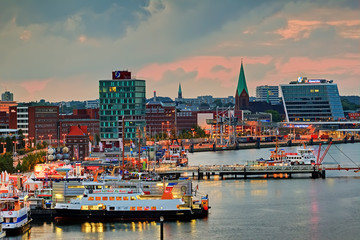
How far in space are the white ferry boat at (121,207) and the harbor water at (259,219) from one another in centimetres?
78

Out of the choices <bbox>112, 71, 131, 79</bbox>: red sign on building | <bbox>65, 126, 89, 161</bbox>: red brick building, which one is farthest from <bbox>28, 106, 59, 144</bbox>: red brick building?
<bbox>65, 126, 89, 161</bbox>: red brick building

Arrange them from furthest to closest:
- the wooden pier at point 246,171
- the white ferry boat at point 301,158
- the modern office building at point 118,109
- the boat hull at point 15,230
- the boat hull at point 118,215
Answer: the modern office building at point 118,109
the white ferry boat at point 301,158
the wooden pier at point 246,171
the boat hull at point 118,215
the boat hull at point 15,230

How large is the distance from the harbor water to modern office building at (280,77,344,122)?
103m

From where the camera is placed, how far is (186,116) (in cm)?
Result: 15112

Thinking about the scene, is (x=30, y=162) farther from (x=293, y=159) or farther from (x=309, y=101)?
(x=309, y=101)

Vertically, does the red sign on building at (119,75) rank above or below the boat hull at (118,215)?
above

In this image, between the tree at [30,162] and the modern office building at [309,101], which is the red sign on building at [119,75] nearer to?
the tree at [30,162]

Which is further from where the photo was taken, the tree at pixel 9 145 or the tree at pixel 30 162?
the tree at pixel 9 145

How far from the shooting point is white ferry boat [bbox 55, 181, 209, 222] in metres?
45.0

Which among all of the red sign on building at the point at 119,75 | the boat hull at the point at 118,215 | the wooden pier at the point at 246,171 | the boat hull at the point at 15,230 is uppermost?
the red sign on building at the point at 119,75

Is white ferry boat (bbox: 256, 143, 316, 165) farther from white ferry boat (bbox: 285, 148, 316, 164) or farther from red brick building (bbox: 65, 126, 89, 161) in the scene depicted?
red brick building (bbox: 65, 126, 89, 161)

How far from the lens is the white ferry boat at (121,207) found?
45000 millimetres

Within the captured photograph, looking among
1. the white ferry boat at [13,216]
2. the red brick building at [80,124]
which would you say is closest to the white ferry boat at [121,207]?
the white ferry boat at [13,216]

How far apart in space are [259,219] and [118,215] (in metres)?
8.25
